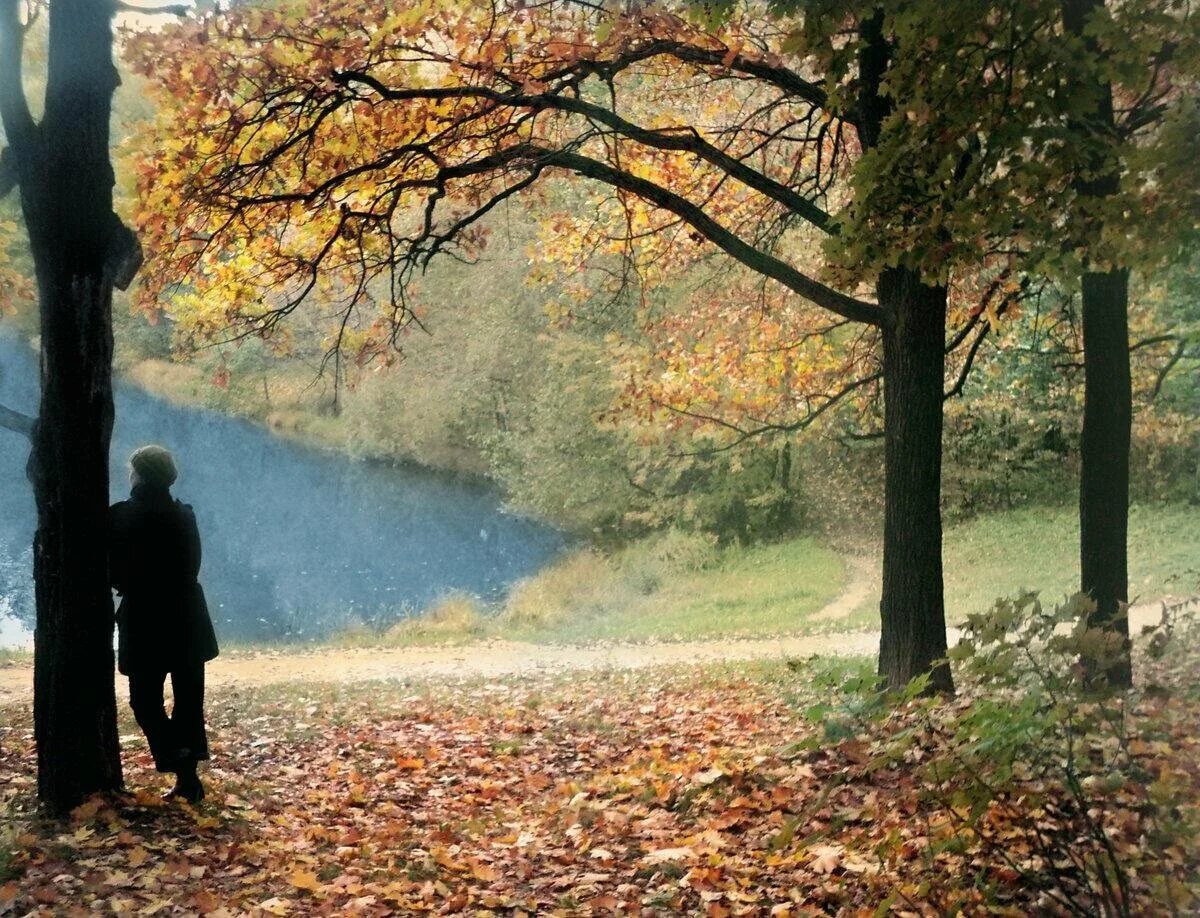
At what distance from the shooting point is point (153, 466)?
5922 mm

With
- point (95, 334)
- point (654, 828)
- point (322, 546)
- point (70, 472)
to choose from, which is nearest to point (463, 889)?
point (654, 828)

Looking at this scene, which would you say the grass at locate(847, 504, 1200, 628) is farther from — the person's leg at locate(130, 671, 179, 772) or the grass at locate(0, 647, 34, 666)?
the person's leg at locate(130, 671, 179, 772)

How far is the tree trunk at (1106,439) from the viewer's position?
766 centimetres

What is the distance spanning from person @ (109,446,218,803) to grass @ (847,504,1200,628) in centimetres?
1337

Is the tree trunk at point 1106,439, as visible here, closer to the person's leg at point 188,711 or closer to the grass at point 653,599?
the person's leg at point 188,711

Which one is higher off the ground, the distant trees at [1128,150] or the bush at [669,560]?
the distant trees at [1128,150]

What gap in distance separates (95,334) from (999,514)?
823 inches

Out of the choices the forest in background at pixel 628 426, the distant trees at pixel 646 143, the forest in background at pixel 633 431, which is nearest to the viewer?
the distant trees at pixel 646 143

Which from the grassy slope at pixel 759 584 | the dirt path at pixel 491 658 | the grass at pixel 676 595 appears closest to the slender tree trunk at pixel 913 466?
the dirt path at pixel 491 658

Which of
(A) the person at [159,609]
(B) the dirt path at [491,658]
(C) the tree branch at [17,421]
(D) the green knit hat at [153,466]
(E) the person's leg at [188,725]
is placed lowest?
(B) the dirt path at [491,658]

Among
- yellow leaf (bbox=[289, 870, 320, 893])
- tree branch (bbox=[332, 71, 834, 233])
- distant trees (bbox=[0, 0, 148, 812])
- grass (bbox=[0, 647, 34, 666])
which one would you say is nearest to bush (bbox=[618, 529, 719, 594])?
grass (bbox=[0, 647, 34, 666])

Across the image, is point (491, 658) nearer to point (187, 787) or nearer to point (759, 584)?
point (759, 584)

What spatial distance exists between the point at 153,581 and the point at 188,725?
0.80 meters

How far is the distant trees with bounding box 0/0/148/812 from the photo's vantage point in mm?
5719
